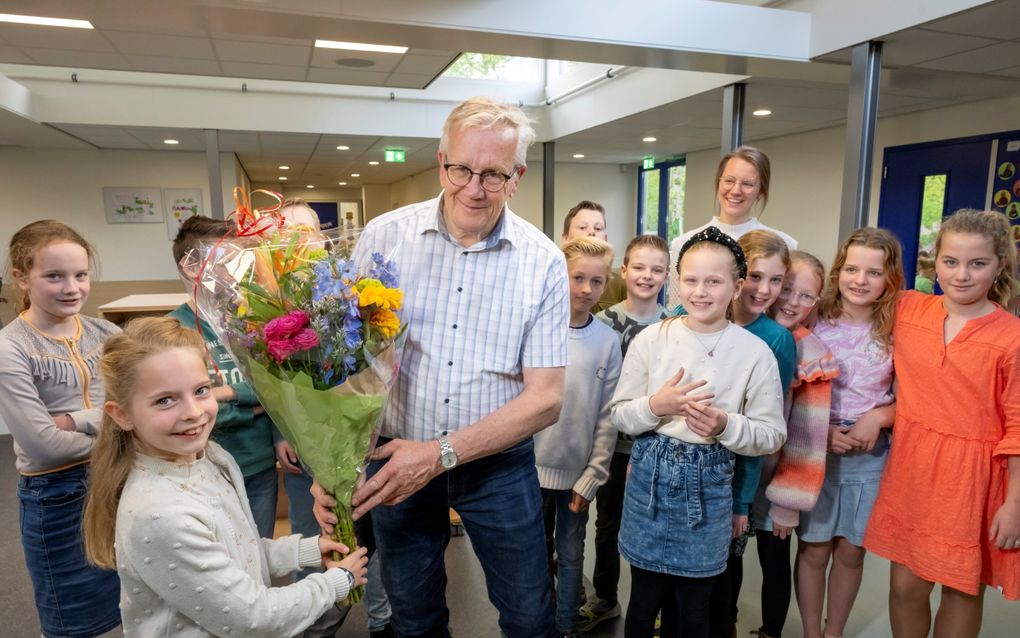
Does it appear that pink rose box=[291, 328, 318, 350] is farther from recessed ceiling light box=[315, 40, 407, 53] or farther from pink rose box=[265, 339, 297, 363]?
recessed ceiling light box=[315, 40, 407, 53]

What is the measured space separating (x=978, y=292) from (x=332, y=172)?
12.1m

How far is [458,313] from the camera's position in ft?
4.73

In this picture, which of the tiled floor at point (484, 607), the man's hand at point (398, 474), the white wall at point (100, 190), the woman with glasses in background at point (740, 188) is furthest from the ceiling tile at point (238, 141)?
the man's hand at point (398, 474)

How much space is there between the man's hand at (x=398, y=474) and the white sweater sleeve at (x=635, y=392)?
617 mm

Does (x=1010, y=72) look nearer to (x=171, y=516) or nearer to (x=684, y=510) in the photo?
(x=684, y=510)

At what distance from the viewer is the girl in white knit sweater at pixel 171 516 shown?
108 centimetres

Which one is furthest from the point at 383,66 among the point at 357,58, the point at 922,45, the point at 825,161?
the point at 825,161

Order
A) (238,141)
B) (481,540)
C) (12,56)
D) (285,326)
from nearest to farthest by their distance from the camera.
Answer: (285,326) → (481,540) → (12,56) → (238,141)

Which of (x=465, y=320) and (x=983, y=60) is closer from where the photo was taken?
(x=465, y=320)

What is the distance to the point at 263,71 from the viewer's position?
533 cm

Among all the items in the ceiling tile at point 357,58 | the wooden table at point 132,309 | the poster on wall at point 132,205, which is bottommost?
the wooden table at point 132,309

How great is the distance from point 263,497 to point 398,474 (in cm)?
89

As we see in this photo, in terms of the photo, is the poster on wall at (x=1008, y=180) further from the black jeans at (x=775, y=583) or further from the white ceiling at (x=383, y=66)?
the black jeans at (x=775, y=583)

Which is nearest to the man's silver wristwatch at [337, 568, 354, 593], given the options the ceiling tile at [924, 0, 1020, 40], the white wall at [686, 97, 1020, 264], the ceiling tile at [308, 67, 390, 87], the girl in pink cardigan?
the girl in pink cardigan
